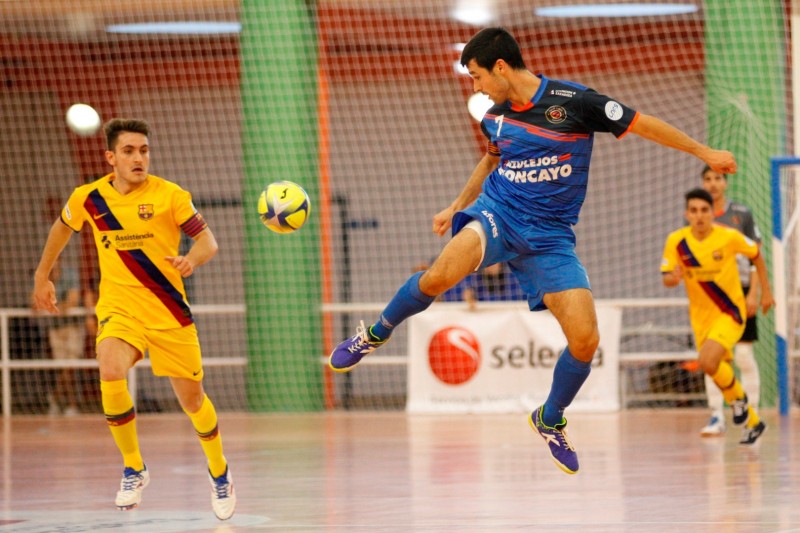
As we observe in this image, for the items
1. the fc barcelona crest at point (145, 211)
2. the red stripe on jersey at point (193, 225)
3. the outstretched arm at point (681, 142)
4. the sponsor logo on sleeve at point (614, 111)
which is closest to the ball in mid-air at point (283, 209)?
the red stripe on jersey at point (193, 225)

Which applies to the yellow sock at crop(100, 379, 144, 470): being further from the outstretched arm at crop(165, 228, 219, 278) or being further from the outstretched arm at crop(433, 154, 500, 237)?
the outstretched arm at crop(433, 154, 500, 237)

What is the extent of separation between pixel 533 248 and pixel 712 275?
444 cm

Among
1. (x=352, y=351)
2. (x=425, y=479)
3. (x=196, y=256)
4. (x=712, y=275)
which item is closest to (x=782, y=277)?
(x=712, y=275)

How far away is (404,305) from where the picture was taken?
18.1ft

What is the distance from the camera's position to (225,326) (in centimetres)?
1898

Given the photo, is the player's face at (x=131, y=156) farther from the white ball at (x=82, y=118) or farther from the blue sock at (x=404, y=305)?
the white ball at (x=82, y=118)

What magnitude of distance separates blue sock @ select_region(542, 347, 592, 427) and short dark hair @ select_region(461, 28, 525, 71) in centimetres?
138

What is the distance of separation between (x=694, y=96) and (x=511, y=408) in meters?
4.50

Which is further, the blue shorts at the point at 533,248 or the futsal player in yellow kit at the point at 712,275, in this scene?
the futsal player in yellow kit at the point at 712,275

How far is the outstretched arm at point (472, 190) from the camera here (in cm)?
578

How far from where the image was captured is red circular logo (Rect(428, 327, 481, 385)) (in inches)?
500

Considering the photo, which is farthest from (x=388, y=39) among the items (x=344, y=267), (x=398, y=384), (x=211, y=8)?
(x=398, y=384)

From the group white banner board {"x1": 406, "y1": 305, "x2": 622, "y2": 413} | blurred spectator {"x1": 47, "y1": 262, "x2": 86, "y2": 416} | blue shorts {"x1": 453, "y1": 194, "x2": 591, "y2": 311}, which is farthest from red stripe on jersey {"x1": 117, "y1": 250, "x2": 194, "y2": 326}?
blurred spectator {"x1": 47, "y1": 262, "x2": 86, "y2": 416}

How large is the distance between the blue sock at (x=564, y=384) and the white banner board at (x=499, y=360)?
6597 millimetres
